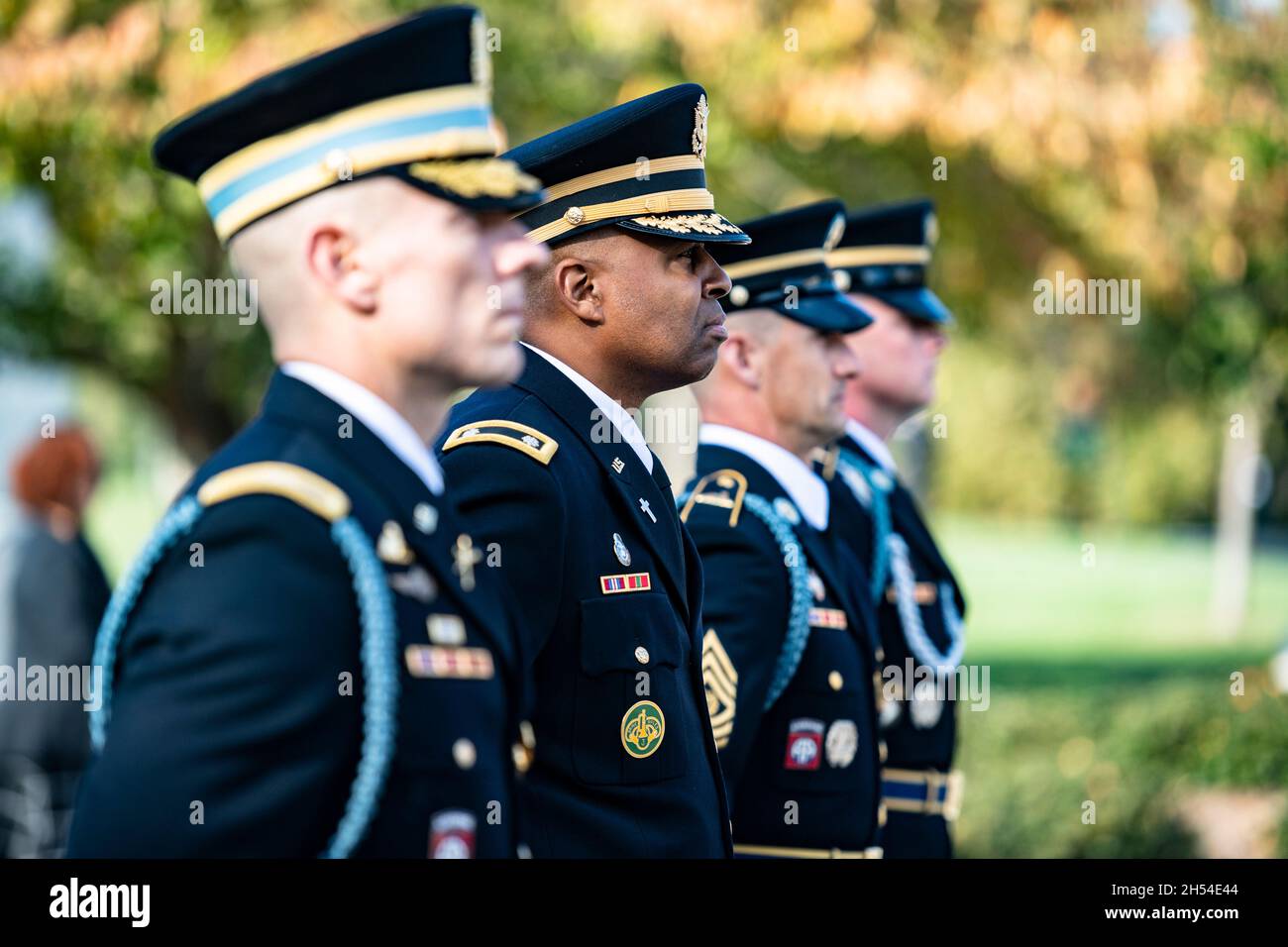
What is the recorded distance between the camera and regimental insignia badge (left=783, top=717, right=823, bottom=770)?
3916mm

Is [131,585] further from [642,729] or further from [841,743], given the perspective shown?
[841,743]

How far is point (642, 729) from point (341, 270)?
3.53ft

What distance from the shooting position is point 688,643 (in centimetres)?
307

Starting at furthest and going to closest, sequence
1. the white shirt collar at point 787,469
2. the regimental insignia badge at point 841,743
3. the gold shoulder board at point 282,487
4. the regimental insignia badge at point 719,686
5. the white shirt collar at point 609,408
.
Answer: the white shirt collar at point 787,469 < the regimental insignia badge at point 841,743 < the regimental insignia badge at point 719,686 < the white shirt collar at point 609,408 < the gold shoulder board at point 282,487

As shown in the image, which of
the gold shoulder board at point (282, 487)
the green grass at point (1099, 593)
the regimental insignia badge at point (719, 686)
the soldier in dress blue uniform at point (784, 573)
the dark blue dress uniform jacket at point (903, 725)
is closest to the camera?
the gold shoulder board at point (282, 487)

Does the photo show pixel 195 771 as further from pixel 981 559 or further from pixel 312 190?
pixel 981 559

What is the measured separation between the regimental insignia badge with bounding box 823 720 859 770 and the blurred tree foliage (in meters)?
4.61

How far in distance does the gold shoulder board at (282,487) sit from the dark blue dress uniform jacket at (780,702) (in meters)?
1.82

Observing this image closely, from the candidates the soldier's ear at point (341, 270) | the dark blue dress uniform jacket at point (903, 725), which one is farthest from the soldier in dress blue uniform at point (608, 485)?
the dark blue dress uniform jacket at point (903, 725)

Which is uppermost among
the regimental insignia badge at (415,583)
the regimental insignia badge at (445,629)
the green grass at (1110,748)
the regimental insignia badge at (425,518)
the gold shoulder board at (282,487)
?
the gold shoulder board at (282,487)

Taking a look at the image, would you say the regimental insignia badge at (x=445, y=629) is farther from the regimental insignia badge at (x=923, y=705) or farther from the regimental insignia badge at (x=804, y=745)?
the regimental insignia badge at (x=923, y=705)

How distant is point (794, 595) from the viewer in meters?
3.93

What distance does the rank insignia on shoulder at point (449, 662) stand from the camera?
203cm
